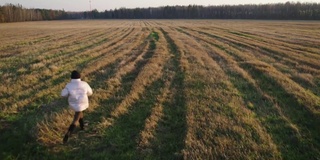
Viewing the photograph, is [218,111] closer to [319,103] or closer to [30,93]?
[319,103]

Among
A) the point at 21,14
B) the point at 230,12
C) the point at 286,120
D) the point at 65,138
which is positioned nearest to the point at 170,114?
the point at 65,138

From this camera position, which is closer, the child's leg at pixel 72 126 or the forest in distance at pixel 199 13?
the child's leg at pixel 72 126

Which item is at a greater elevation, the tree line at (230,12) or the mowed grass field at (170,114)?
the tree line at (230,12)

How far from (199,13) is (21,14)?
85.8 m

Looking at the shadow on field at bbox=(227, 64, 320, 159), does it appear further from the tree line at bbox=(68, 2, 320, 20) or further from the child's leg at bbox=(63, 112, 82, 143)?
the tree line at bbox=(68, 2, 320, 20)

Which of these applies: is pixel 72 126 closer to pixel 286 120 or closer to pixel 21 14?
pixel 286 120

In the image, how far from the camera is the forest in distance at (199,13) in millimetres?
103250

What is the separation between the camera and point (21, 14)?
125 metres

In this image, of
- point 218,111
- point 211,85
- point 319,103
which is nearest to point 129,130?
point 218,111

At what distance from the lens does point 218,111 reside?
7.53m

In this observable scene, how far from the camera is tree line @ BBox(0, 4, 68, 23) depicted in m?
111

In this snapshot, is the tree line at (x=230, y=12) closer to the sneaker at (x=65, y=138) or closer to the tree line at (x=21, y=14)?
the tree line at (x=21, y=14)

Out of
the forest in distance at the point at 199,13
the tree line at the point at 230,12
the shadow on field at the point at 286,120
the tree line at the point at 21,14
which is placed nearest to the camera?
the shadow on field at the point at 286,120

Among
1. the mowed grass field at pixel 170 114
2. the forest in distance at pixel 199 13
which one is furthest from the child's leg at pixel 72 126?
the forest in distance at pixel 199 13
